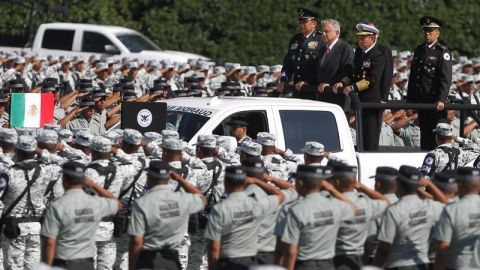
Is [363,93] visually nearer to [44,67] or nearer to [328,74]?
[328,74]

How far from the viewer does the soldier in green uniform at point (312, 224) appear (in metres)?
9.99

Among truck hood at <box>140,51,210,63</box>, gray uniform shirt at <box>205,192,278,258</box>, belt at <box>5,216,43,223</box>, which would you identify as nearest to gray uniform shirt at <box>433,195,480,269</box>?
gray uniform shirt at <box>205,192,278,258</box>

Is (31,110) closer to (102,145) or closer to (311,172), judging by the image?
(102,145)

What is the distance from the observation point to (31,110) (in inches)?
597

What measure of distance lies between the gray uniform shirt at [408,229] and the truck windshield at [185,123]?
3.81 meters

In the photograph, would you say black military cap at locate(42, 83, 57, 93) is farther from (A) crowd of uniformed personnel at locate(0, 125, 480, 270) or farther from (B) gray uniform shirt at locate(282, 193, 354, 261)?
(B) gray uniform shirt at locate(282, 193, 354, 261)

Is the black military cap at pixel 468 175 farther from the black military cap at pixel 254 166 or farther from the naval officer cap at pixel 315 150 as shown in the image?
the naval officer cap at pixel 315 150

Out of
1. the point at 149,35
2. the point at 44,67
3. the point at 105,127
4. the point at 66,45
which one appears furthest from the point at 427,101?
the point at 149,35

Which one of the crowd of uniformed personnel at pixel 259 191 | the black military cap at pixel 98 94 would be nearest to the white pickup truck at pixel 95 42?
the black military cap at pixel 98 94

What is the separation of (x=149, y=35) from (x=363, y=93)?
1757cm

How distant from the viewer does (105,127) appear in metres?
16.7

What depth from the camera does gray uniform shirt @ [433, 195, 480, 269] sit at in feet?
33.4

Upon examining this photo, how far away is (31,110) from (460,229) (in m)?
6.31

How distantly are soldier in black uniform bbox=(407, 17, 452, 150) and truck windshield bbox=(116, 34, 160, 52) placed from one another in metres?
13.8
